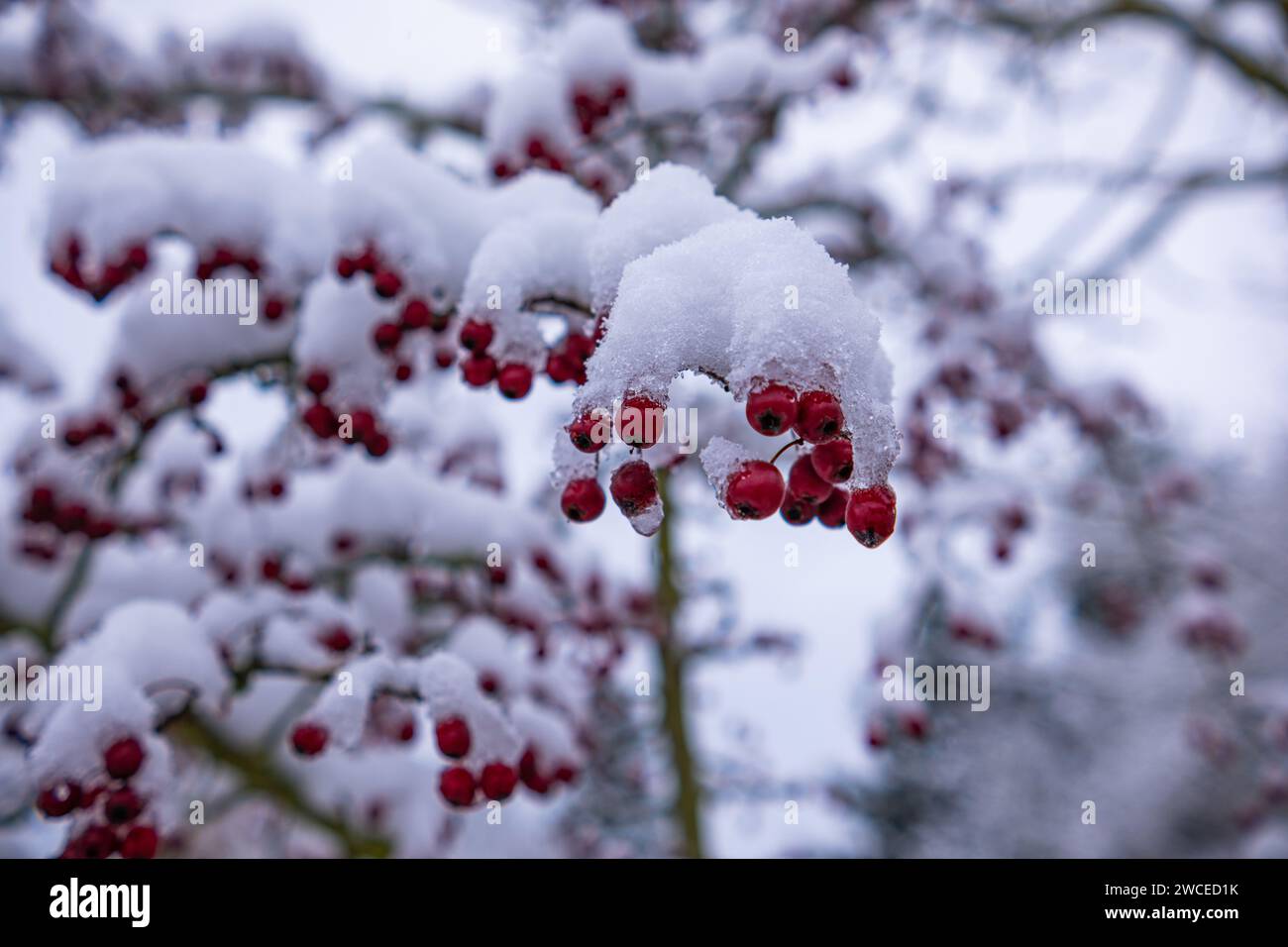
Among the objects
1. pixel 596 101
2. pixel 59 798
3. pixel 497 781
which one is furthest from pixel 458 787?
pixel 596 101

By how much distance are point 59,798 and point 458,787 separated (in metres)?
0.76

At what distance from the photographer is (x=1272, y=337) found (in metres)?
12.0

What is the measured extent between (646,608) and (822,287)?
3.59 metres

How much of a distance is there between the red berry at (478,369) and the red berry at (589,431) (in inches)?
16.2

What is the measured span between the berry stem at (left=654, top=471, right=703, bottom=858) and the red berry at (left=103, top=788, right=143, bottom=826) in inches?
139

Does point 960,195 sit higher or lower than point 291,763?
higher

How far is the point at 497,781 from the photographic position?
1594 millimetres

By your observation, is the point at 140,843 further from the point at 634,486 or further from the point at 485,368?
the point at 634,486

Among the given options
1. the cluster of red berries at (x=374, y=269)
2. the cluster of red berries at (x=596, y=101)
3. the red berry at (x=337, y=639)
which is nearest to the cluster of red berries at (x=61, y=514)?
the red berry at (x=337, y=639)

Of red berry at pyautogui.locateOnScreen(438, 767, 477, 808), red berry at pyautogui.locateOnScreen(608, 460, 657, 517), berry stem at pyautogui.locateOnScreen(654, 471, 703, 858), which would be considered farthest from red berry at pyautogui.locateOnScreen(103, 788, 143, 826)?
berry stem at pyautogui.locateOnScreen(654, 471, 703, 858)

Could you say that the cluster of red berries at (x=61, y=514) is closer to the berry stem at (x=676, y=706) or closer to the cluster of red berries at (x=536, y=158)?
the cluster of red berries at (x=536, y=158)

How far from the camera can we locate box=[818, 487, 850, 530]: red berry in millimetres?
1240
